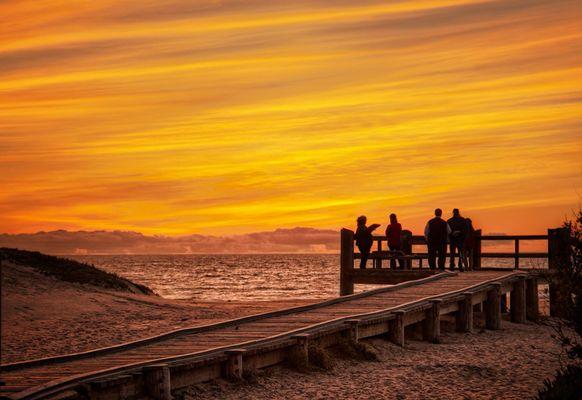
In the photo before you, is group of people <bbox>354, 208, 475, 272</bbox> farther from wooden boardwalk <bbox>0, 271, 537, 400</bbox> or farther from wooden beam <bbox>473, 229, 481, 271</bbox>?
wooden boardwalk <bbox>0, 271, 537, 400</bbox>

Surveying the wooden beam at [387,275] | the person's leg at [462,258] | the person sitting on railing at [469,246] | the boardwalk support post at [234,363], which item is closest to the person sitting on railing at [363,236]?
the wooden beam at [387,275]

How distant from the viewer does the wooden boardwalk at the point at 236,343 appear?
1141 centimetres

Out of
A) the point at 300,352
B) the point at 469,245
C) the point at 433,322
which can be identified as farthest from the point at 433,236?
the point at 300,352

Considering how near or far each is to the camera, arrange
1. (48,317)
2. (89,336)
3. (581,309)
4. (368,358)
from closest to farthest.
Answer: (581,309) → (368,358) → (89,336) → (48,317)

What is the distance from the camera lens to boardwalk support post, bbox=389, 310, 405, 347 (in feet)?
60.5

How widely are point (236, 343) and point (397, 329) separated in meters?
5.05

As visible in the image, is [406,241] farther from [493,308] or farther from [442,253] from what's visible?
[493,308]

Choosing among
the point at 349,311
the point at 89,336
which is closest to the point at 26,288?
the point at 89,336

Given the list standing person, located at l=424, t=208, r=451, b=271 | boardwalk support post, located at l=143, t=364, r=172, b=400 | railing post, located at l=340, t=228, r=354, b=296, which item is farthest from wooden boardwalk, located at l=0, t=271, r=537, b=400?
railing post, located at l=340, t=228, r=354, b=296

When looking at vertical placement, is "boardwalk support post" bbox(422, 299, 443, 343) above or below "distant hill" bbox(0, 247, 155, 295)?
below

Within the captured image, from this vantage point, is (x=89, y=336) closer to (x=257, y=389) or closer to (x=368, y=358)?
(x=368, y=358)

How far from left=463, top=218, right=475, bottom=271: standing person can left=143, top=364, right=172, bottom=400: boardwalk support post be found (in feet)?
57.4

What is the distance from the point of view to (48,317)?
2589 cm

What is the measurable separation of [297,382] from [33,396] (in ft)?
17.6
